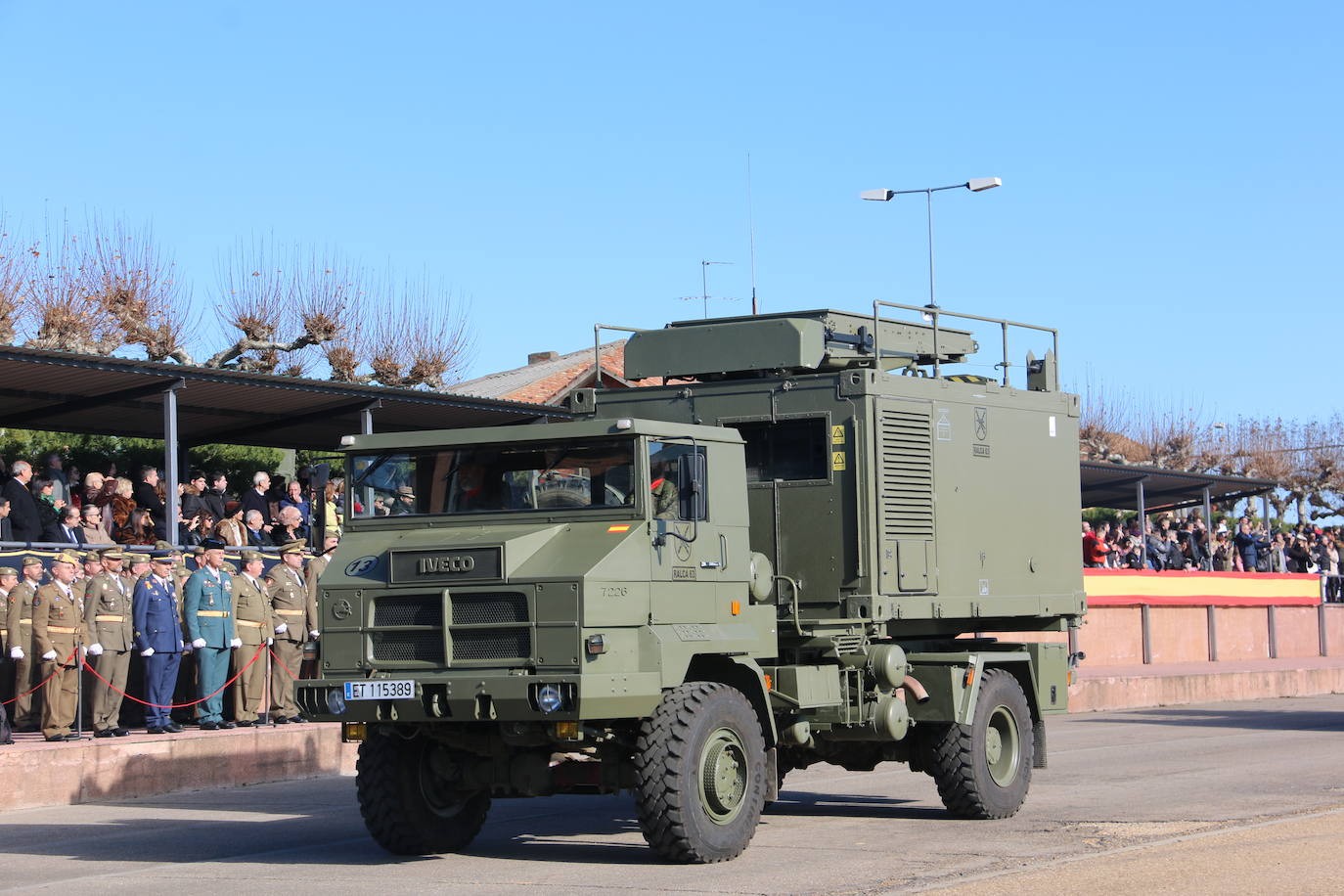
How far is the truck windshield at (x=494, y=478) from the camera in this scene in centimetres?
1088

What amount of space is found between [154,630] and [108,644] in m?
0.49

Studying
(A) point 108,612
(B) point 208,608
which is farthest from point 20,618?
(B) point 208,608

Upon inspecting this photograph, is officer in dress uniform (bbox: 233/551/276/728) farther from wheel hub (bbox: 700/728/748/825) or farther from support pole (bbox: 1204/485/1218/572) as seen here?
support pole (bbox: 1204/485/1218/572)

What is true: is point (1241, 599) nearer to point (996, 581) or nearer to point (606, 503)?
point (996, 581)

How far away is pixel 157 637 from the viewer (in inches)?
677

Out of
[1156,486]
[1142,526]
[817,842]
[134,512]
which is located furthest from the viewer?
[1156,486]

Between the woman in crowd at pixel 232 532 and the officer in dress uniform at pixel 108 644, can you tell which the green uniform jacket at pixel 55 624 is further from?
the woman in crowd at pixel 232 532

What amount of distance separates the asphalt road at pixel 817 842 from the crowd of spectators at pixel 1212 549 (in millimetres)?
18177

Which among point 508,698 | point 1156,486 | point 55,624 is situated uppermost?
point 1156,486

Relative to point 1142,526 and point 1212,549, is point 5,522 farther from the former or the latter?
point 1212,549

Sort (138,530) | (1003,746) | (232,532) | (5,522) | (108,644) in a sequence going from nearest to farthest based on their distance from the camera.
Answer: (1003,746)
(108,644)
(5,522)
(232,532)
(138,530)

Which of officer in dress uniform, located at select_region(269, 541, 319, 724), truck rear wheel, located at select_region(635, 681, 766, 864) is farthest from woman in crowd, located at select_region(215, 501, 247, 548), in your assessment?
truck rear wheel, located at select_region(635, 681, 766, 864)

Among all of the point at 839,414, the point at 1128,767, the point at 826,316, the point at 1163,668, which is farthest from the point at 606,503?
the point at 1163,668

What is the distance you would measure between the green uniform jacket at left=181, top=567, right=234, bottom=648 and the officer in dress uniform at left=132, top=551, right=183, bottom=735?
0.16 metres
